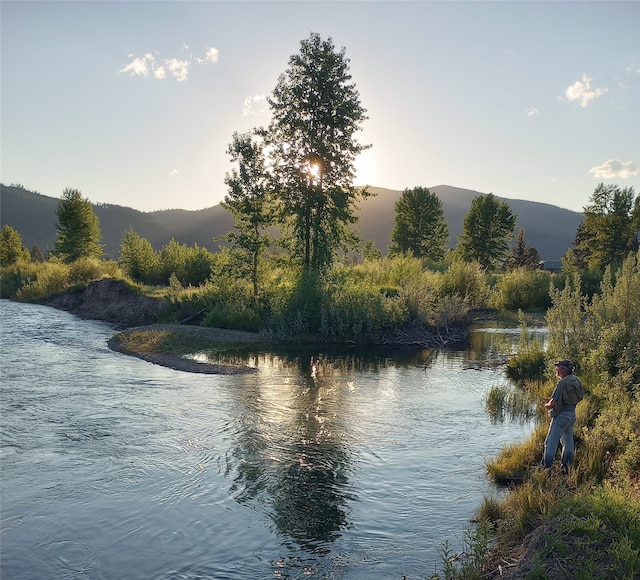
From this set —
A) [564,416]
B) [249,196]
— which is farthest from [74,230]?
[564,416]

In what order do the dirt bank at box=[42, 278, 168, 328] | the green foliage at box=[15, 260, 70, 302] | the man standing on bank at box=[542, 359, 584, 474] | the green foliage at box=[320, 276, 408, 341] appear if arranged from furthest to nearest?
the green foliage at box=[15, 260, 70, 302] → the dirt bank at box=[42, 278, 168, 328] → the green foliage at box=[320, 276, 408, 341] → the man standing on bank at box=[542, 359, 584, 474]

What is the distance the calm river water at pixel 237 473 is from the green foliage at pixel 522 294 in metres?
22.0

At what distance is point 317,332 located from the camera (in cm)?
2670

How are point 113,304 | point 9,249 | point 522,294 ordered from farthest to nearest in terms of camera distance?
point 9,249, point 522,294, point 113,304

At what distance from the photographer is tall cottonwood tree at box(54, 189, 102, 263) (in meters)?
57.0

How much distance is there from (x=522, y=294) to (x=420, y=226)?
28087 millimetres

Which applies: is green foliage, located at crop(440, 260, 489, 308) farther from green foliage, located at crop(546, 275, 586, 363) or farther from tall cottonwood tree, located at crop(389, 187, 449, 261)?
tall cottonwood tree, located at crop(389, 187, 449, 261)

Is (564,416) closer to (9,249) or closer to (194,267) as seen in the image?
(194,267)

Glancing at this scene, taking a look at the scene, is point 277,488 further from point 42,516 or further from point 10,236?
point 10,236

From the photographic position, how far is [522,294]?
38.6 m

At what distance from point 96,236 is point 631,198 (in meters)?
59.2

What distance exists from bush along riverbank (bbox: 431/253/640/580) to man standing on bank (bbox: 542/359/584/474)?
0.86 feet

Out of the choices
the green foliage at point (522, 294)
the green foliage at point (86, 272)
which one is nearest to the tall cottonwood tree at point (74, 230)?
the green foliage at point (86, 272)

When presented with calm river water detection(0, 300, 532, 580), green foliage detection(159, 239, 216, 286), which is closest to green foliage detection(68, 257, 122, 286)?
green foliage detection(159, 239, 216, 286)
